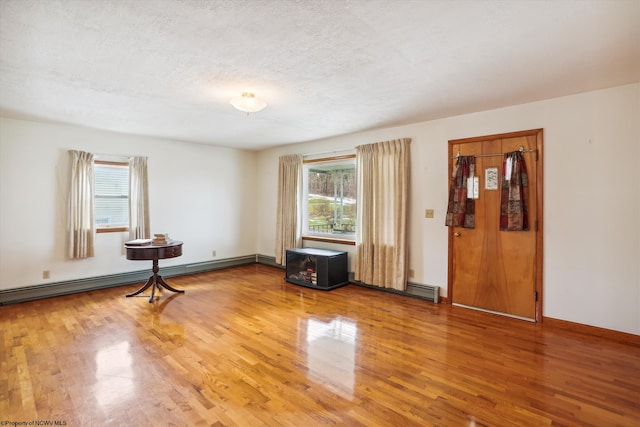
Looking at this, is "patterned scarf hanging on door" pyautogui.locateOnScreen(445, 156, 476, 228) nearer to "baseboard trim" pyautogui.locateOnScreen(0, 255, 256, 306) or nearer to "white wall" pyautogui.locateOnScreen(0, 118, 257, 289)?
"white wall" pyautogui.locateOnScreen(0, 118, 257, 289)

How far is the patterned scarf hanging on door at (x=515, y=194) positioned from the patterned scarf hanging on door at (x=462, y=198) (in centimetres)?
37

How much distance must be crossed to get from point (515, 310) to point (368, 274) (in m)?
1.91

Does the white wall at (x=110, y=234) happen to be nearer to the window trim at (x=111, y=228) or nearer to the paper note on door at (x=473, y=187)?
the window trim at (x=111, y=228)

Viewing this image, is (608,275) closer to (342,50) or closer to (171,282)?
(342,50)

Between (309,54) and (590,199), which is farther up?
(309,54)

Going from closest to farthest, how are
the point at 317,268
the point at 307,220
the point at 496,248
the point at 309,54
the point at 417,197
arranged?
the point at 309,54 < the point at 496,248 < the point at 417,197 < the point at 317,268 < the point at 307,220

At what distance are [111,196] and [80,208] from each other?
482 mm

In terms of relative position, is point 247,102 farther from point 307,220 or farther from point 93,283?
point 93,283

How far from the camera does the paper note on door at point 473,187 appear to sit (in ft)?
12.7

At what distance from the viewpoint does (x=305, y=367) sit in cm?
249

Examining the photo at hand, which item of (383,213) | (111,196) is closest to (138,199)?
(111,196)

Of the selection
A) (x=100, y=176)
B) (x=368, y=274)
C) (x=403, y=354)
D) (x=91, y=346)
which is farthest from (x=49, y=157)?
(x=403, y=354)

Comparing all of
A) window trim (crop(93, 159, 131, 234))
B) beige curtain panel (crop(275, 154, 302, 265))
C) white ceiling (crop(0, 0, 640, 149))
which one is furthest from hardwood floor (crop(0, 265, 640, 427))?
white ceiling (crop(0, 0, 640, 149))

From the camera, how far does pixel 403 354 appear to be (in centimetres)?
273
